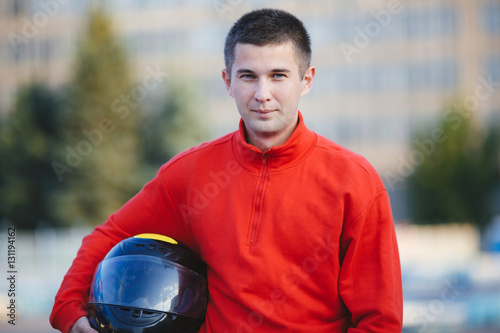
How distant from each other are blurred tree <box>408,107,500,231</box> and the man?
1327 inches

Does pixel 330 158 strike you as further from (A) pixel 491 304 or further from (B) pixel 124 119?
(B) pixel 124 119

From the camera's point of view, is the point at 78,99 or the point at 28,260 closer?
the point at 28,260

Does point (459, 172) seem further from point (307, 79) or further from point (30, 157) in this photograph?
point (307, 79)

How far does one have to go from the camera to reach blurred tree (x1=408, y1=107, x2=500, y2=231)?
35062 mm

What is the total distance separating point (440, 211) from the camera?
1420 inches

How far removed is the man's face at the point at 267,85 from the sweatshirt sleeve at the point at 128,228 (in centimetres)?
62

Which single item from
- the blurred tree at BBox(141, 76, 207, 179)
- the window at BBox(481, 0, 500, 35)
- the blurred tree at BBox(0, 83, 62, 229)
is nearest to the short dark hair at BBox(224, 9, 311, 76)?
the blurred tree at BBox(141, 76, 207, 179)

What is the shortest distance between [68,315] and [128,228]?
0.51 meters

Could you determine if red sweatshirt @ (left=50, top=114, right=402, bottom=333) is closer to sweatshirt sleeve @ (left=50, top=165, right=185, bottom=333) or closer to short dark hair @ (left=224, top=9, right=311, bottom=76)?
sweatshirt sleeve @ (left=50, top=165, right=185, bottom=333)

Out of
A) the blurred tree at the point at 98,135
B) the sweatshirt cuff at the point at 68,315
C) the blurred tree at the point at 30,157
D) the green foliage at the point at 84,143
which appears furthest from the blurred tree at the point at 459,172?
the sweatshirt cuff at the point at 68,315

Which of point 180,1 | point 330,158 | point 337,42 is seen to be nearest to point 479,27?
point 337,42

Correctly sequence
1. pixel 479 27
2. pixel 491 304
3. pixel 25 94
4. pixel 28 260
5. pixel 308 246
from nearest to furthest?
pixel 308 246, pixel 491 304, pixel 28 260, pixel 25 94, pixel 479 27

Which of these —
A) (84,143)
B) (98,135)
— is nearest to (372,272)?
(98,135)

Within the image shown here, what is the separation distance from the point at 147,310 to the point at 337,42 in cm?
4705
